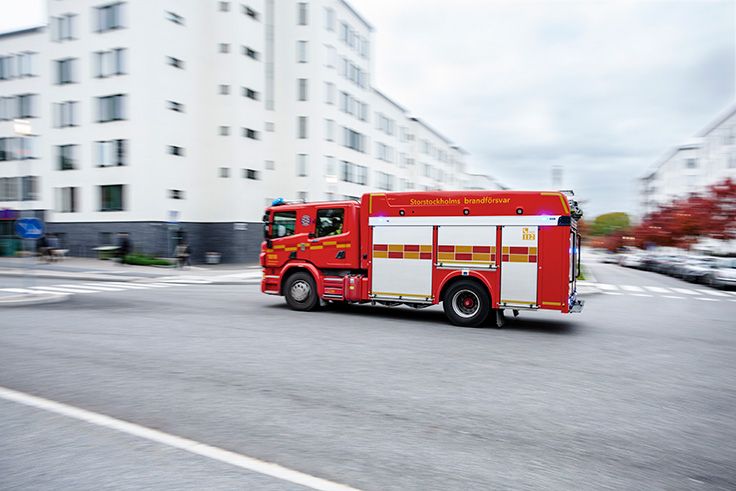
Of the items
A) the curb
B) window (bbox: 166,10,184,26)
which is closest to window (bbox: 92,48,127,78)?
window (bbox: 166,10,184,26)

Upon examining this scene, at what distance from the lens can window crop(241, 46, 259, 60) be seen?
112ft

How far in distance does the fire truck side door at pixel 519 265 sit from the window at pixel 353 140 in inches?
1294

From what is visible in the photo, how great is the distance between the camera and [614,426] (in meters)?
4.92

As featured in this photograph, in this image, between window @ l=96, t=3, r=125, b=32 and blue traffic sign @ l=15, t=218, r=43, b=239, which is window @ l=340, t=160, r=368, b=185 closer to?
window @ l=96, t=3, r=125, b=32

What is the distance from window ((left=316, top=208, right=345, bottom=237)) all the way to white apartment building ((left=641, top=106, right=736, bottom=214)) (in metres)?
44.2

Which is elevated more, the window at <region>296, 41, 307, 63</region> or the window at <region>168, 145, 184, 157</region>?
the window at <region>296, 41, 307, 63</region>

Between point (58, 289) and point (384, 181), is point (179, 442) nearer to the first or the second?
point (58, 289)

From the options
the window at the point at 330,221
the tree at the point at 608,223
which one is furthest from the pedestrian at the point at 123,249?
the tree at the point at 608,223

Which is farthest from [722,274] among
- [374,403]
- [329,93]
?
[329,93]

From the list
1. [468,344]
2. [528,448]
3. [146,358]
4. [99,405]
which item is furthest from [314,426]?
[468,344]

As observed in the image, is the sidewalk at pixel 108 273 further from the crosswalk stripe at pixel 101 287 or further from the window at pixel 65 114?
the window at pixel 65 114

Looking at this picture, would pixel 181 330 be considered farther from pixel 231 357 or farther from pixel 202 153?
pixel 202 153

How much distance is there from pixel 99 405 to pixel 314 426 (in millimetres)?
2263

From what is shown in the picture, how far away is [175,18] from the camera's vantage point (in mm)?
31656
